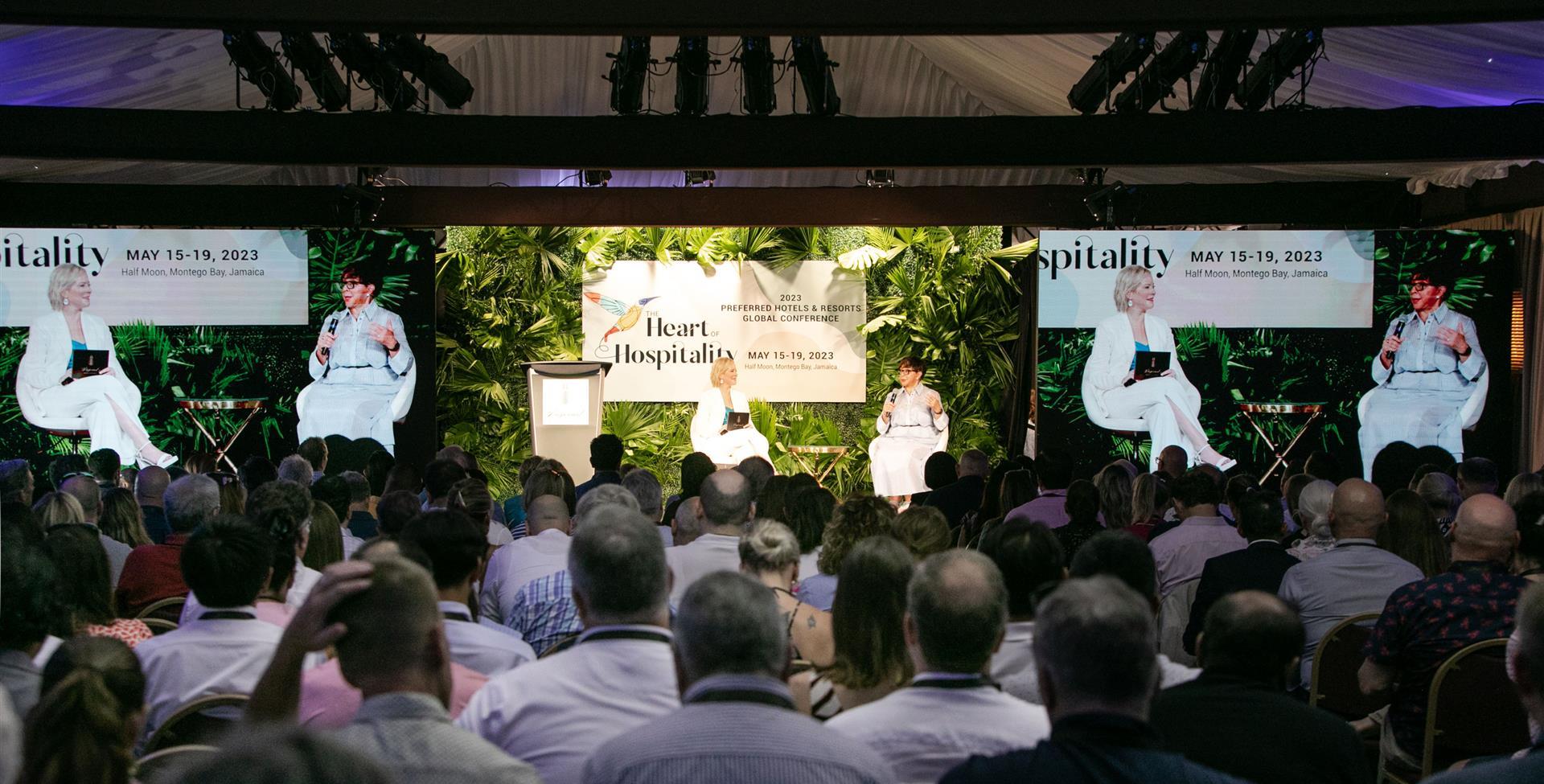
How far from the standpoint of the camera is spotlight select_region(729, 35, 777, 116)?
8258mm

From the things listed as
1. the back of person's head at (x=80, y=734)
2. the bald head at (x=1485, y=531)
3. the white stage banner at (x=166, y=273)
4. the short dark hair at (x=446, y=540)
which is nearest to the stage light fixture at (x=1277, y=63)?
the bald head at (x=1485, y=531)

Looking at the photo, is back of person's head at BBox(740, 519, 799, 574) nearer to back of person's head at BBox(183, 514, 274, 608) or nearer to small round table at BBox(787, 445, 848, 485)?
back of person's head at BBox(183, 514, 274, 608)

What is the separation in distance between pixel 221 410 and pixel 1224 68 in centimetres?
802

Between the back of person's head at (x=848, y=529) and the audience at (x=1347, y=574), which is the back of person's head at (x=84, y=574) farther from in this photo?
the audience at (x=1347, y=574)

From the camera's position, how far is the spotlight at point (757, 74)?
8.26 metres

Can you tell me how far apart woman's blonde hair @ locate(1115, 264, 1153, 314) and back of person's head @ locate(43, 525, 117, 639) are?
8.62 m

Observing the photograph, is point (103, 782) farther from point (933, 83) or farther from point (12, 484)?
point (933, 83)

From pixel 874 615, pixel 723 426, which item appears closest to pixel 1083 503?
pixel 874 615

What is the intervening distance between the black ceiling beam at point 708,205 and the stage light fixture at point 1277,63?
299 cm

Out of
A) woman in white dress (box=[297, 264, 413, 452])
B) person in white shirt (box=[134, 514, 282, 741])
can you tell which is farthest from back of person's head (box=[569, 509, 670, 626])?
woman in white dress (box=[297, 264, 413, 452])

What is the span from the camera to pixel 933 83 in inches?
448

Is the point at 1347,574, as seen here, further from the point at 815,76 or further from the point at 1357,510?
the point at 815,76

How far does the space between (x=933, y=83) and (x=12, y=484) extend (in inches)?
299

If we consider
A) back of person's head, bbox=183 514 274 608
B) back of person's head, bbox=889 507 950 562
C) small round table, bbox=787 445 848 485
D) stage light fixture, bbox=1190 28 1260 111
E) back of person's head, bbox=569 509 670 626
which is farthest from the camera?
small round table, bbox=787 445 848 485
